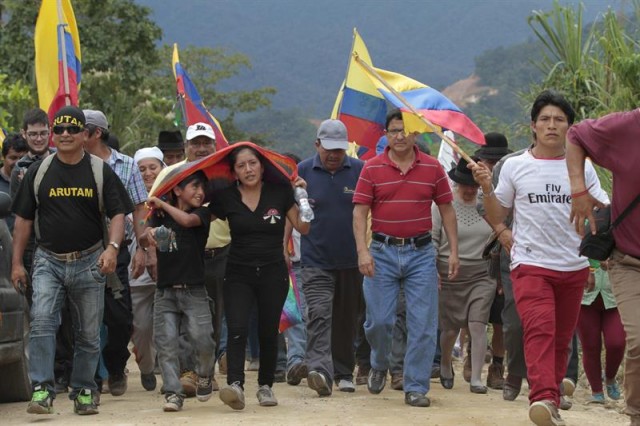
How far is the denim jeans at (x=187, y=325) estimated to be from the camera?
9.93 meters

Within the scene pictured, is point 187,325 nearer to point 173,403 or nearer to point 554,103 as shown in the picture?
point 173,403

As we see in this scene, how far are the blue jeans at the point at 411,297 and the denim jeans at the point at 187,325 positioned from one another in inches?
48.4

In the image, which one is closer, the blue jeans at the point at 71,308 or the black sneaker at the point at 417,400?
the blue jeans at the point at 71,308

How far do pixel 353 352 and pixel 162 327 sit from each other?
76.9 inches

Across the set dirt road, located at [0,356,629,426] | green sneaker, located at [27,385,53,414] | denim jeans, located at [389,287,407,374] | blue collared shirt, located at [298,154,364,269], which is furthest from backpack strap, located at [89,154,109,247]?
denim jeans, located at [389,287,407,374]

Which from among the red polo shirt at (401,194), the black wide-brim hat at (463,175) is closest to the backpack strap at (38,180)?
the red polo shirt at (401,194)

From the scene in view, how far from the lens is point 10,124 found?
21391 millimetres

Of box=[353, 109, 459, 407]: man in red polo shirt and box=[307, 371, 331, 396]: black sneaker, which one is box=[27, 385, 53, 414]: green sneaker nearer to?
box=[307, 371, 331, 396]: black sneaker

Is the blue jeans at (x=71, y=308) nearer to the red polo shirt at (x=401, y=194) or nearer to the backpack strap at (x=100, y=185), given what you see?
the backpack strap at (x=100, y=185)

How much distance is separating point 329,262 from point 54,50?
11.1 ft

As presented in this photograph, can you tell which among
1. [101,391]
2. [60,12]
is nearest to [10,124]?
[60,12]

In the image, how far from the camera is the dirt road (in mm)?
9078

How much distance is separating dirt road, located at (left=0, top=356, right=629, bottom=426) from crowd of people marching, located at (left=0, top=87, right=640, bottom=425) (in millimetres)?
135

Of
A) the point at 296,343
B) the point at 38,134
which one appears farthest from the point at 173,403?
the point at 38,134
